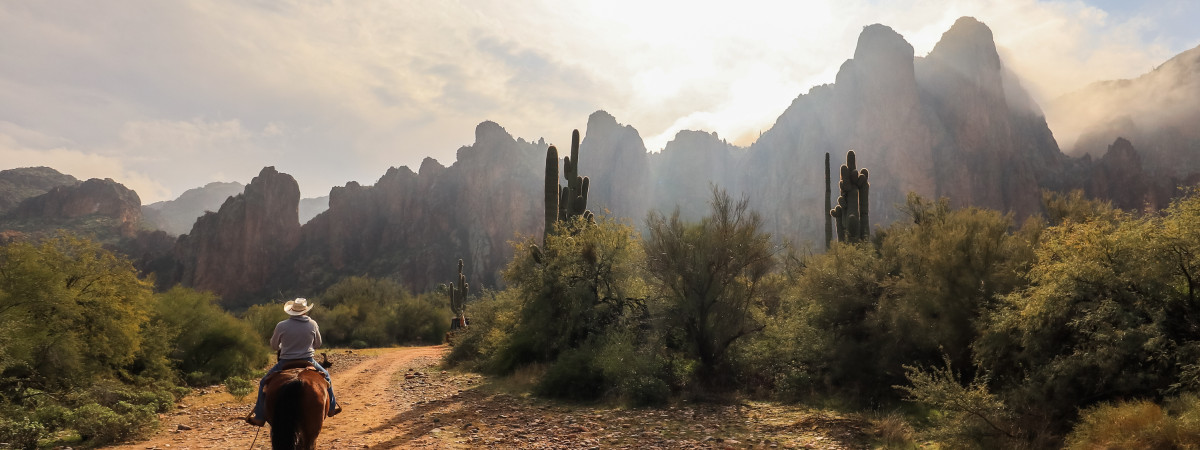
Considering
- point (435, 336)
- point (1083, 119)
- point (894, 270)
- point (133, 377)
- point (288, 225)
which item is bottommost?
point (435, 336)

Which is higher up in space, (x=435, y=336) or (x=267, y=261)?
(x=267, y=261)

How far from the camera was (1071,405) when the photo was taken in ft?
26.5

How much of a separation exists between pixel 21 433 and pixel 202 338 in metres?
10.2

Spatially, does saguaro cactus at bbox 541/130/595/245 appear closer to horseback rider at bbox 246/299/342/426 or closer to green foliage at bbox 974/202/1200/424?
horseback rider at bbox 246/299/342/426

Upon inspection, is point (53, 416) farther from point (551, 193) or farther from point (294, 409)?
point (551, 193)

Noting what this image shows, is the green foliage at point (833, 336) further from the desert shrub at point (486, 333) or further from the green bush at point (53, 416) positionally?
the green bush at point (53, 416)

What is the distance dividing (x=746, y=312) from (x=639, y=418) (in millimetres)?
5294

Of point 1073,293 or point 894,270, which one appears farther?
point 894,270

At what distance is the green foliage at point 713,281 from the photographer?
15219 mm

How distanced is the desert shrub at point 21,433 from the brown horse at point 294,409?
4.51 meters

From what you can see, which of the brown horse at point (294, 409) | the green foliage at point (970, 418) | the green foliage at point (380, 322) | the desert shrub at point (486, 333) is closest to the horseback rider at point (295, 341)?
the brown horse at point (294, 409)

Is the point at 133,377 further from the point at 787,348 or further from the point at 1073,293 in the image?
the point at 1073,293

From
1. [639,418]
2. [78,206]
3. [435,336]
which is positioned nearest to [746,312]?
[639,418]

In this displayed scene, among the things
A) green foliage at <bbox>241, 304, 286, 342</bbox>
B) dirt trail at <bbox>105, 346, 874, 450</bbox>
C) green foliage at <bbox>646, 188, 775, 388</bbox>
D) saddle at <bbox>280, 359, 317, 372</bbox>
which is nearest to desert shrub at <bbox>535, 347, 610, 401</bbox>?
dirt trail at <bbox>105, 346, 874, 450</bbox>
